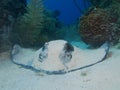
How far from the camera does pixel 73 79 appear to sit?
13.3ft

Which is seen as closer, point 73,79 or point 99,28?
point 73,79

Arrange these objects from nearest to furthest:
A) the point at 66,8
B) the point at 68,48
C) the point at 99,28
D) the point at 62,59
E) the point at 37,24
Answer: the point at 62,59 < the point at 68,48 < the point at 99,28 < the point at 37,24 < the point at 66,8

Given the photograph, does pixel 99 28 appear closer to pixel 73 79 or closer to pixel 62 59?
pixel 62 59

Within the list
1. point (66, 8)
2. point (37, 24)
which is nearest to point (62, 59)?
point (37, 24)

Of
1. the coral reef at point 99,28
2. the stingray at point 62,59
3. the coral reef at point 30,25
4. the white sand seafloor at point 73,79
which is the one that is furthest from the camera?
the coral reef at point 30,25

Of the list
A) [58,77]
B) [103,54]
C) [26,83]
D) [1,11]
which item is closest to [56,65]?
[58,77]

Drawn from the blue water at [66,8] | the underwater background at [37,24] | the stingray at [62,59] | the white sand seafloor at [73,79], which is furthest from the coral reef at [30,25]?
the blue water at [66,8]

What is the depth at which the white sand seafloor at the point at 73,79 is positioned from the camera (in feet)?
12.3

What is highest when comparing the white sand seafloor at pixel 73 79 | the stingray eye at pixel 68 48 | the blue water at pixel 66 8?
the stingray eye at pixel 68 48

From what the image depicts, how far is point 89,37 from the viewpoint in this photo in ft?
19.7

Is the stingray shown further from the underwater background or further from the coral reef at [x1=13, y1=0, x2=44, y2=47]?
the coral reef at [x1=13, y1=0, x2=44, y2=47]

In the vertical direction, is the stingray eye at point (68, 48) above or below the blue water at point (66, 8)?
above

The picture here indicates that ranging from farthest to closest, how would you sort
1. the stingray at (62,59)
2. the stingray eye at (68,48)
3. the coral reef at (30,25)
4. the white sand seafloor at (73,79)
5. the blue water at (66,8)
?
the blue water at (66,8), the coral reef at (30,25), the stingray eye at (68,48), the stingray at (62,59), the white sand seafloor at (73,79)

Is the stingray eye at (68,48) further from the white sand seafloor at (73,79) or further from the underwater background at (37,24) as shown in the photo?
the underwater background at (37,24)
